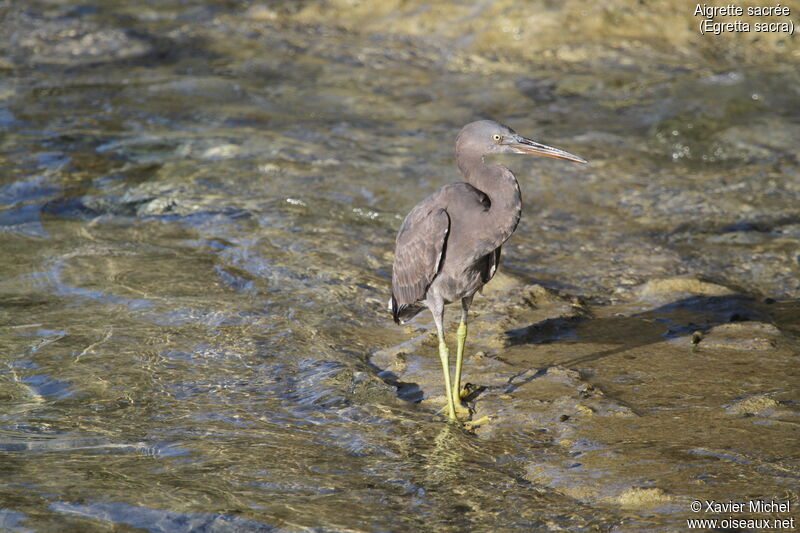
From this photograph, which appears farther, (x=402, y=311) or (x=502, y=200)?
(x=402, y=311)

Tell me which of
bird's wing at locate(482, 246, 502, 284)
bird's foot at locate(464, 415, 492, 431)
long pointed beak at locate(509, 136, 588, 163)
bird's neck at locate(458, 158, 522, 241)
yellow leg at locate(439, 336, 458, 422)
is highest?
long pointed beak at locate(509, 136, 588, 163)

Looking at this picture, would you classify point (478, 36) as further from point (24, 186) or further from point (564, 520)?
point (564, 520)

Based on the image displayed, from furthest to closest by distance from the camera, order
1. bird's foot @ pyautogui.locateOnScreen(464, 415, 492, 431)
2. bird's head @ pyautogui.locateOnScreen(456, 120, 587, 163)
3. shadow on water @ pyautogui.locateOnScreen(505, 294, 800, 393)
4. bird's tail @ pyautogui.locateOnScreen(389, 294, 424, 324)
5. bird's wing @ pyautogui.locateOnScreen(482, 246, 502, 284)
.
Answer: shadow on water @ pyautogui.locateOnScreen(505, 294, 800, 393), bird's tail @ pyautogui.locateOnScreen(389, 294, 424, 324), bird's wing @ pyautogui.locateOnScreen(482, 246, 502, 284), bird's head @ pyautogui.locateOnScreen(456, 120, 587, 163), bird's foot @ pyautogui.locateOnScreen(464, 415, 492, 431)

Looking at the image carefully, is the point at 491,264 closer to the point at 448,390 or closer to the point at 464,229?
the point at 464,229

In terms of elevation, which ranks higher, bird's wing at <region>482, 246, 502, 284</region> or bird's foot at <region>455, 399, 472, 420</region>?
bird's wing at <region>482, 246, 502, 284</region>

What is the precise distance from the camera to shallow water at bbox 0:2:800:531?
173 inches

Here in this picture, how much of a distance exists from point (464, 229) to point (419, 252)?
1.11 feet

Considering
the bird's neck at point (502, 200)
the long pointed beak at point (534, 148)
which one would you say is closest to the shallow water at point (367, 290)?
the bird's neck at point (502, 200)

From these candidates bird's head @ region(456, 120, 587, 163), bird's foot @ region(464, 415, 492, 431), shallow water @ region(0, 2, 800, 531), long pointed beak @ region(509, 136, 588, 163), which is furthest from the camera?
bird's head @ region(456, 120, 587, 163)

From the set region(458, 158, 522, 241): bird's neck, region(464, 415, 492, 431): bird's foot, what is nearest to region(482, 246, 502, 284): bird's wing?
region(458, 158, 522, 241): bird's neck

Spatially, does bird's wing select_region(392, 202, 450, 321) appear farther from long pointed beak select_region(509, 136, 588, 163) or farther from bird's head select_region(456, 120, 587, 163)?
long pointed beak select_region(509, 136, 588, 163)

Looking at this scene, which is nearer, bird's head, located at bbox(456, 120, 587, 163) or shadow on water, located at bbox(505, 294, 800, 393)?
bird's head, located at bbox(456, 120, 587, 163)

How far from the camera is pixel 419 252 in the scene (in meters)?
5.50

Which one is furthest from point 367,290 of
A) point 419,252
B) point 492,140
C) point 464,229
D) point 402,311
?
point 492,140
